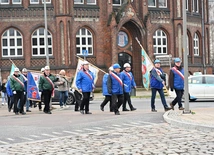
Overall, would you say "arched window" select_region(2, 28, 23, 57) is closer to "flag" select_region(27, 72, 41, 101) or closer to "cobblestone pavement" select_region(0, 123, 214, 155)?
"flag" select_region(27, 72, 41, 101)

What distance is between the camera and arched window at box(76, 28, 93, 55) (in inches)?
1891

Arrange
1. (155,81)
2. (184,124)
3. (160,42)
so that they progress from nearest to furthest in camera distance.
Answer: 1. (184,124)
2. (155,81)
3. (160,42)

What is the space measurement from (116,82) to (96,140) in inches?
292

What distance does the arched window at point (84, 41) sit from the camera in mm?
48031

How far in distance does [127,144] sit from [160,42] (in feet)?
135

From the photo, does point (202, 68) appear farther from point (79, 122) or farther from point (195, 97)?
point (79, 122)

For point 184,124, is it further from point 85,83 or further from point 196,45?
point 196,45

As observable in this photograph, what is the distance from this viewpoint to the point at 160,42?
5175 centimetres

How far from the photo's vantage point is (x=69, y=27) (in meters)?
46.8

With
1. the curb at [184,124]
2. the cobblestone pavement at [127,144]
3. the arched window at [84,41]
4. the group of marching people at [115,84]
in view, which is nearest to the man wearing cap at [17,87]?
the group of marching people at [115,84]

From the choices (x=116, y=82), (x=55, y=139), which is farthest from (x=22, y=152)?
(x=116, y=82)

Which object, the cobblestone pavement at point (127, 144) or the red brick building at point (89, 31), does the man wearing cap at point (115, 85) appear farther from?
the red brick building at point (89, 31)

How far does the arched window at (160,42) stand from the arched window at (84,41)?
6.16 meters

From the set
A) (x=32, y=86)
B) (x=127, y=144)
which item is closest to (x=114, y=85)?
(x=32, y=86)
